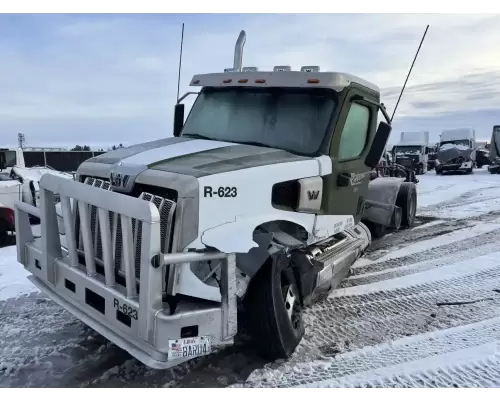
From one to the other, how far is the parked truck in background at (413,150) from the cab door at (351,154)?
22521mm

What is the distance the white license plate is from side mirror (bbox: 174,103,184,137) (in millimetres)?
3258

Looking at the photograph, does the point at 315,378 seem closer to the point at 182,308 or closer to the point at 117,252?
the point at 182,308

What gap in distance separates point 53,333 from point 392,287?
3831 millimetres

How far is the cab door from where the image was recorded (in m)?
4.59

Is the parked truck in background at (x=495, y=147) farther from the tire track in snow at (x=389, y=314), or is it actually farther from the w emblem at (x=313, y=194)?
the w emblem at (x=313, y=194)

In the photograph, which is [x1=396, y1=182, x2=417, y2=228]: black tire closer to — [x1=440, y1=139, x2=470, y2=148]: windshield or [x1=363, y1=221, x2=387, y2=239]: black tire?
[x1=363, y1=221, x2=387, y2=239]: black tire

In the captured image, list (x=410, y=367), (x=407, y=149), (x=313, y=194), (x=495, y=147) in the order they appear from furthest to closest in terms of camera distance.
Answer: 1. (x=407, y=149)
2. (x=495, y=147)
3. (x=313, y=194)
4. (x=410, y=367)

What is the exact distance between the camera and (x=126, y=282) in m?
3.29

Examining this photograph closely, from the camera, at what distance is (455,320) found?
4.77m

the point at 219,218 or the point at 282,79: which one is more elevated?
the point at 282,79

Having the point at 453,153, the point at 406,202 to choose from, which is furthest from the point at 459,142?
the point at 406,202

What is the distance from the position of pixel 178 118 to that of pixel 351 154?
2221 millimetres

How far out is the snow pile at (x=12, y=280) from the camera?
5695 millimetres

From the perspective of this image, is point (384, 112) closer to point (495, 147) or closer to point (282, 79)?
point (282, 79)
